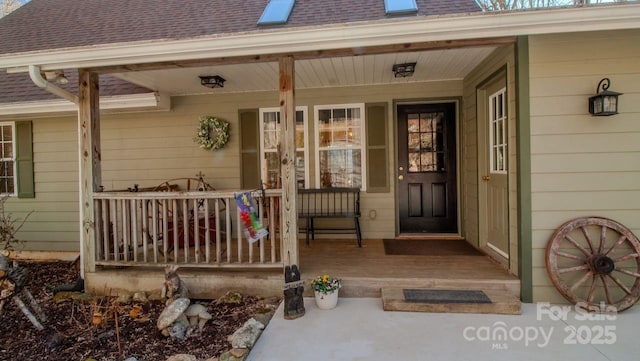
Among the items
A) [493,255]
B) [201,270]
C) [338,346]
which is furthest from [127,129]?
[493,255]

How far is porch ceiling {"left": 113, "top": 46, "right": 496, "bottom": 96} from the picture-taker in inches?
139

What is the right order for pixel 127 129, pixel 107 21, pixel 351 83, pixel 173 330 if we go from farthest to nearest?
1. pixel 107 21
2. pixel 127 129
3. pixel 351 83
4. pixel 173 330

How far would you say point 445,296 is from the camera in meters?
2.83

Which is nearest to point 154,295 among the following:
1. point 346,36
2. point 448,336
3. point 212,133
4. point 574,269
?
point 212,133

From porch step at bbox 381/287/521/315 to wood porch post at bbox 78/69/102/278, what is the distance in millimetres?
2918

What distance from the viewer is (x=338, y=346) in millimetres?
2309

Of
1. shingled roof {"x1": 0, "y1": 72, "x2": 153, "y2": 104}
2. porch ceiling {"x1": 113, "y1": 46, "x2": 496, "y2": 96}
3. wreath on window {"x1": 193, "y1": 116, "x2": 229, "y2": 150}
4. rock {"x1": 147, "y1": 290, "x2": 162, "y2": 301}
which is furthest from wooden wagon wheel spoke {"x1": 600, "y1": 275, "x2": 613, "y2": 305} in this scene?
shingled roof {"x1": 0, "y1": 72, "x2": 153, "y2": 104}

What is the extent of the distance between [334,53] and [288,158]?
1008 mm

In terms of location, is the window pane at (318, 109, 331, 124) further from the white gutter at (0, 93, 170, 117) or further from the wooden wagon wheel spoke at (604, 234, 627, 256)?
the wooden wagon wheel spoke at (604, 234, 627, 256)

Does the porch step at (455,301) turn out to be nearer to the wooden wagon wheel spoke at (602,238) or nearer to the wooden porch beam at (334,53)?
the wooden wagon wheel spoke at (602,238)

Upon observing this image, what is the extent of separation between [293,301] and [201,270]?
118cm

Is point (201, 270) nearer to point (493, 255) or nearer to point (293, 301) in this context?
point (293, 301)

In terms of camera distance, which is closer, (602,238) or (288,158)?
(602,238)

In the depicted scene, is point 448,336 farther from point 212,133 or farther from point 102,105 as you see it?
point 102,105
